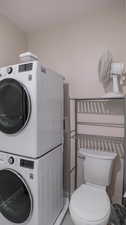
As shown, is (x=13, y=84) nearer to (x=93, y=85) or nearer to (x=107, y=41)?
(x=93, y=85)

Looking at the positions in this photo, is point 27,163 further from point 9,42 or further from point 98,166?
point 9,42

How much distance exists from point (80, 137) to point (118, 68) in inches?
37.7

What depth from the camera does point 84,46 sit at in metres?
1.85

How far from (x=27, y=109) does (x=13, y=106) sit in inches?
6.9

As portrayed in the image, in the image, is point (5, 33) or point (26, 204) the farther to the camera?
point (5, 33)

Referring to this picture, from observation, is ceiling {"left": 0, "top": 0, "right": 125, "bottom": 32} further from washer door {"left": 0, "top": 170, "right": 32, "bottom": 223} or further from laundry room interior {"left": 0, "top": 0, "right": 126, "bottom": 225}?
washer door {"left": 0, "top": 170, "right": 32, "bottom": 223}

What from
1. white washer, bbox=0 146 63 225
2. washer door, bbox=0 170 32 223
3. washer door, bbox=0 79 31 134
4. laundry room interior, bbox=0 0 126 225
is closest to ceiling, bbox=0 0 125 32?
laundry room interior, bbox=0 0 126 225

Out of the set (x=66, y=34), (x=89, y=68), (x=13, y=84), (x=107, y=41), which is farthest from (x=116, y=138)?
(x=66, y=34)

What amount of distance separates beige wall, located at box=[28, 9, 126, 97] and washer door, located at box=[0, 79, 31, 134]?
0.88 m

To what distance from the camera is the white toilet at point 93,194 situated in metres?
1.13

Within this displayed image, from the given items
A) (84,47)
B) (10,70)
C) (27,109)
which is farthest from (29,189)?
(84,47)

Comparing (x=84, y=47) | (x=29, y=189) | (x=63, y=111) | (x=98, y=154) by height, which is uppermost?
(x=84, y=47)

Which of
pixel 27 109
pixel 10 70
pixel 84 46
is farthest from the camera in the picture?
pixel 84 46

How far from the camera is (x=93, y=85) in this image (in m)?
1.83
